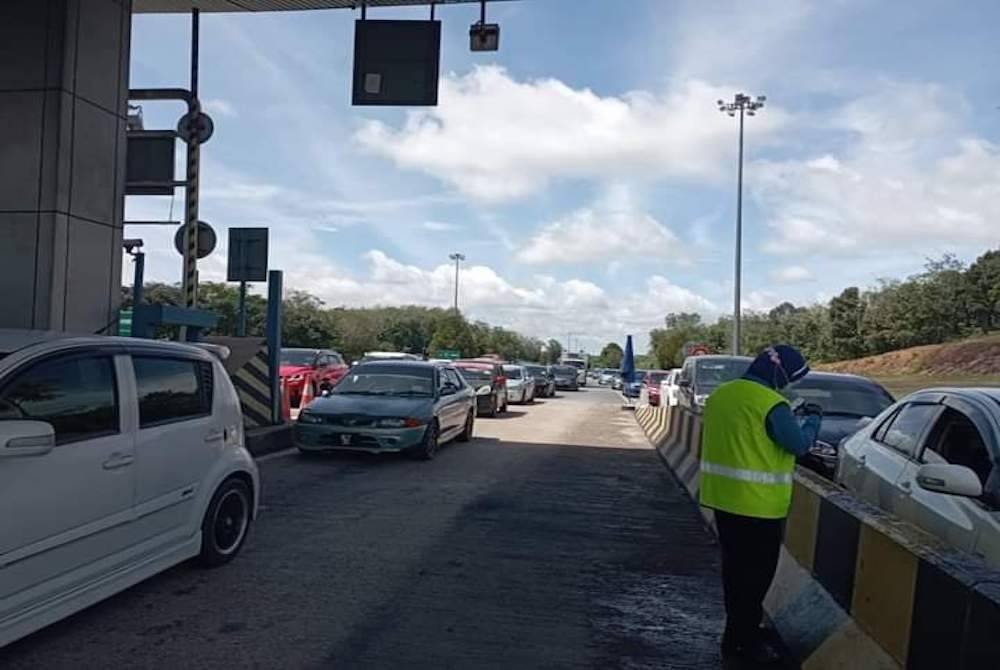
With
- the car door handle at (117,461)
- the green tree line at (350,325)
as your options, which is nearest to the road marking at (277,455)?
the car door handle at (117,461)

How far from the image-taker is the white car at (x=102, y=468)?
4.25 metres

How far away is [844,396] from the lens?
36.4 ft

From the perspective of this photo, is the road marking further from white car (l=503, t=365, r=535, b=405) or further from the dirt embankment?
the dirt embankment

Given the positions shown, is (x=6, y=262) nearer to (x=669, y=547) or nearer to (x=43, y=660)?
(x=43, y=660)

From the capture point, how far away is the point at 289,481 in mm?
10609

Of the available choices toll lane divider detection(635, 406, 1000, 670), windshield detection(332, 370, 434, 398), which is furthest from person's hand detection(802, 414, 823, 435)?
windshield detection(332, 370, 434, 398)

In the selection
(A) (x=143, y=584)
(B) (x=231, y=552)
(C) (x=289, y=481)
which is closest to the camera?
(A) (x=143, y=584)

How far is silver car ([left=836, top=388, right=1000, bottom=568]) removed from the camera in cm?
417

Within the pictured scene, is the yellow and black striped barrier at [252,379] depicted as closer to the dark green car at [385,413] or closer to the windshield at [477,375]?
the dark green car at [385,413]

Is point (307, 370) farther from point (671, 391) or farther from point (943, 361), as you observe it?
point (943, 361)

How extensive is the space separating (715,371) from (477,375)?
8.06m

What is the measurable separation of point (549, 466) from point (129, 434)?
847 centimetres

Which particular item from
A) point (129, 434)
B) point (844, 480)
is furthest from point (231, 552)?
point (844, 480)

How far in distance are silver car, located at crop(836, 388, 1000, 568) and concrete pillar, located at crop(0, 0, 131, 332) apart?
910cm
